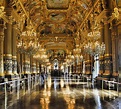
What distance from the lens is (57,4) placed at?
98.9 feet

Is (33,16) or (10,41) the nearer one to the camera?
(10,41)

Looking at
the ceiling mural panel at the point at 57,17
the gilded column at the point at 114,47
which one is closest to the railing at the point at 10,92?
the gilded column at the point at 114,47

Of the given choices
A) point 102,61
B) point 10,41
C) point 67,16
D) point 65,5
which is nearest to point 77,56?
point 67,16

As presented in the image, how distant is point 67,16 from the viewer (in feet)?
114

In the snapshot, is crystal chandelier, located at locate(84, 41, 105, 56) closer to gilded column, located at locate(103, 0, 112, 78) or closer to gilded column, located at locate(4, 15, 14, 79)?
gilded column, located at locate(103, 0, 112, 78)

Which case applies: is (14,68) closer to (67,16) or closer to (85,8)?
(85,8)

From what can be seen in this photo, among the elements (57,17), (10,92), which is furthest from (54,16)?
(10,92)

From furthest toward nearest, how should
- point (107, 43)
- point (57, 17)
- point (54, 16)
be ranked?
point (57, 17)
point (54, 16)
point (107, 43)

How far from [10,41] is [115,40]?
8449 mm

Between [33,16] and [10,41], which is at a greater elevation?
[33,16]

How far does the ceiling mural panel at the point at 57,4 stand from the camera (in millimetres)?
29016

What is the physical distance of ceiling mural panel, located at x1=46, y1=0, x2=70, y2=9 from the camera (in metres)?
29.0

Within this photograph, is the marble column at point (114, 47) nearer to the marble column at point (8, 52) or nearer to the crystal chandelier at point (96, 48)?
the crystal chandelier at point (96, 48)

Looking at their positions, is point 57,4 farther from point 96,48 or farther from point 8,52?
point 96,48
